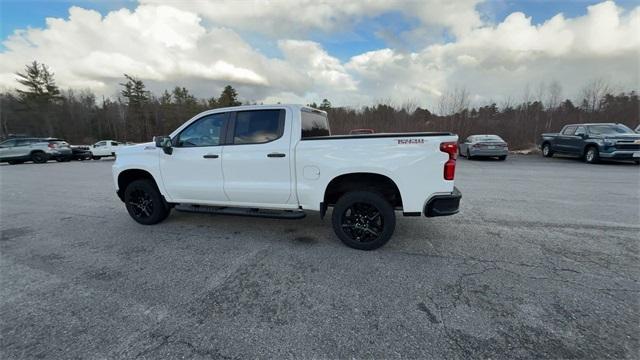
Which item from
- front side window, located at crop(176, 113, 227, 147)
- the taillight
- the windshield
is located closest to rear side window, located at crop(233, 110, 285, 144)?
front side window, located at crop(176, 113, 227, 147)

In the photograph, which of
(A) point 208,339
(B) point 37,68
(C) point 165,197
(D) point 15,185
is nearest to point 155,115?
(B) point 37,68

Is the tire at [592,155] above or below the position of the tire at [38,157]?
below

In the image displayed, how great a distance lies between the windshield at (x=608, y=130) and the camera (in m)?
12.5

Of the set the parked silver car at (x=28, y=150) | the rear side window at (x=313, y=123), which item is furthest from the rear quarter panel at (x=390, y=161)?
the parked silver car at (x=28, y=150)

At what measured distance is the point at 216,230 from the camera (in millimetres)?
4633

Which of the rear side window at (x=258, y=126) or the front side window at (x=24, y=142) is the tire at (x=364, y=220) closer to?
the rear side window at (x=258, y=126)

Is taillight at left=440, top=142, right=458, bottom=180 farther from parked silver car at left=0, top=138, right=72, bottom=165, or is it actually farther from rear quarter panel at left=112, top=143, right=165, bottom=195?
parked silver car at left=0, top=138, right=72, bottom=165

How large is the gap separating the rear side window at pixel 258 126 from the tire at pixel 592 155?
15640 millimetres

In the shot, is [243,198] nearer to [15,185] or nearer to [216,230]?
[216,230]

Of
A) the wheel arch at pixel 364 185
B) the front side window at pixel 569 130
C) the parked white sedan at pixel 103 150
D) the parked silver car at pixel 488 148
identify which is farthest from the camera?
the parked white sedan at pixel 103 150

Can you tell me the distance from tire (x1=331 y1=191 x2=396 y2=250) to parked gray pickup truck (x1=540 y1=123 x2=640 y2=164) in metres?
Result: 14.5

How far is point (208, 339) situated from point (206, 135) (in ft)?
10.1

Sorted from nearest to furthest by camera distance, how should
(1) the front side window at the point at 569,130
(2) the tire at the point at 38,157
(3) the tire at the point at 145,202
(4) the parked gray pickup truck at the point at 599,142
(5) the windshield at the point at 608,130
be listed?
(3) the tire at the point at 145,202
(4) the parked gray pickup truck at the point at 599,142
(5) the windshield at the point at 608,130
(1) the front side window at the point at 569,130
(2) the tire at the point at 38,157

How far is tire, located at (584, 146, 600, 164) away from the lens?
1256cm
